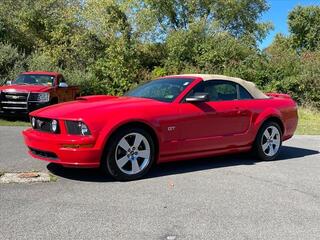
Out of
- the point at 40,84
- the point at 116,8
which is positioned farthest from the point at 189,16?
the point at 40,84

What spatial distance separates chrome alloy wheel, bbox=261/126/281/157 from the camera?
8.90 meters

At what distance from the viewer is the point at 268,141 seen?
353 inches

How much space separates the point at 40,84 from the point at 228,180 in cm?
1004

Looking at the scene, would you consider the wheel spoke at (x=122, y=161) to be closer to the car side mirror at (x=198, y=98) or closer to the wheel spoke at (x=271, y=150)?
the car side mirror at (x=198, y=98)

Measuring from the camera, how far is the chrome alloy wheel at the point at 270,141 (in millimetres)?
8905

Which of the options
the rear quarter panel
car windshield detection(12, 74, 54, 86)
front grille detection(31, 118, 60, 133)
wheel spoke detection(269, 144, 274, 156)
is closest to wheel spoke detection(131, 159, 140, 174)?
front grille detection(31, 118, 60, 133)

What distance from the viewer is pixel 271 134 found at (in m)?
9.02

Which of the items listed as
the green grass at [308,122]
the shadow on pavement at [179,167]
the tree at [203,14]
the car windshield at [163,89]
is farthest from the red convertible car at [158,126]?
the tree at [203,14]

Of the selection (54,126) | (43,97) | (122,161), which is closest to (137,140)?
(122,161)

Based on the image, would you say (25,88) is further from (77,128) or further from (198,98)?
(77,128)

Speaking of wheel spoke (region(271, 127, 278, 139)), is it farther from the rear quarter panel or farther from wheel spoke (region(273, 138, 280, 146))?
the rear quarter panel

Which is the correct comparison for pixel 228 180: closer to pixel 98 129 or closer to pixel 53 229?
pixel 98 129

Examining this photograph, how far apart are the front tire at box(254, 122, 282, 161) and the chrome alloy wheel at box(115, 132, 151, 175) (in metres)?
2.50

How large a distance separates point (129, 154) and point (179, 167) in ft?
4.44
